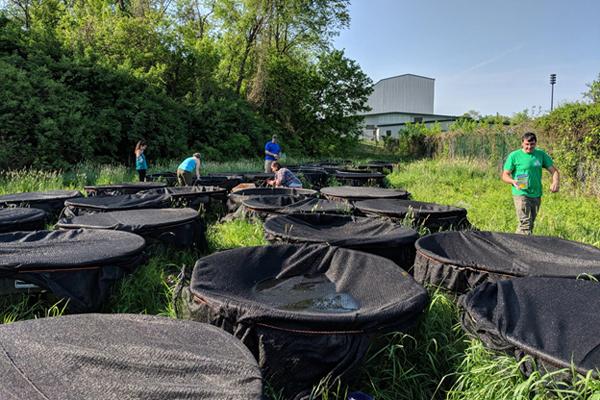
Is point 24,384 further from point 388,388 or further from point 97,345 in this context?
point 388,388

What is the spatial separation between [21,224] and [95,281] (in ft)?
5.78

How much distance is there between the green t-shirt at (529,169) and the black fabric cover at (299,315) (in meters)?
2.39

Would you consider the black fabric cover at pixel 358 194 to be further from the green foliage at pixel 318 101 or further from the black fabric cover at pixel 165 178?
the green foliage at pixel 318 101

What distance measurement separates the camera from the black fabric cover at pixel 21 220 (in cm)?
362

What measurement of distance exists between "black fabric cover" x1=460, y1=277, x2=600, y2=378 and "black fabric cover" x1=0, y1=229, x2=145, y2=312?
2173 mm

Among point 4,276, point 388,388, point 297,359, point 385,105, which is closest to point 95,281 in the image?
point 4,276

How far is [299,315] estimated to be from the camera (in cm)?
167

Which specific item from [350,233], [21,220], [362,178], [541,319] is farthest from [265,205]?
[362,178]

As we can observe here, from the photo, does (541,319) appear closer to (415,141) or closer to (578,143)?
(578,143)

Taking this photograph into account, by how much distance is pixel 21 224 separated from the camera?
3.70 m

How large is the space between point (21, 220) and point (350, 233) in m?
3.10

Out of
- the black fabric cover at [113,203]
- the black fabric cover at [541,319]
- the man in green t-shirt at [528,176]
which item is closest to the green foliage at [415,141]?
the man in green t-shirt at [528,176]

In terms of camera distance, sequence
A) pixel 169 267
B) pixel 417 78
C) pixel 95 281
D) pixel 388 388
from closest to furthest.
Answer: pixel 388 388
pixel 95 281
pixel 169 267
pixel 417 78

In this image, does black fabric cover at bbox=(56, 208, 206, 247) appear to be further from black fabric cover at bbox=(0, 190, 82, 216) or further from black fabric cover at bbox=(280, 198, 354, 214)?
black fabric cover at bbox=(0, 190, 82, 216)
